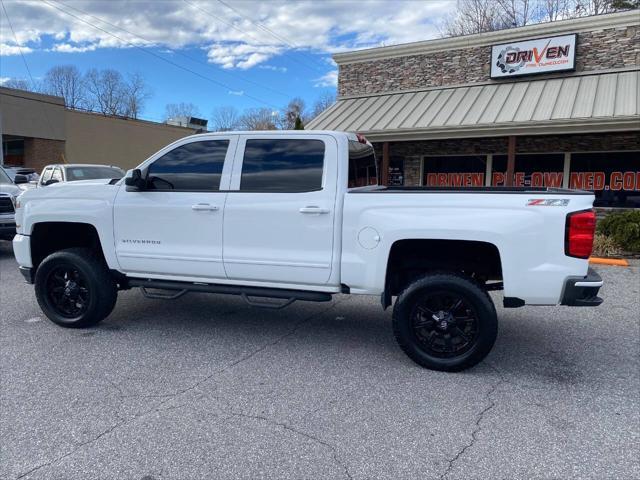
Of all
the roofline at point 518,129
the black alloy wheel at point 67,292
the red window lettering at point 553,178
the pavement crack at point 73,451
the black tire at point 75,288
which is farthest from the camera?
the red window lettering at point 553,178

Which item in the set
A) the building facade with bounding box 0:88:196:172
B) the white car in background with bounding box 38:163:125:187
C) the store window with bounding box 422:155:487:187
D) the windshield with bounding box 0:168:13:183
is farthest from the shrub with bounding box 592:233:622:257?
the building facade with bounding box 0:88:196:172

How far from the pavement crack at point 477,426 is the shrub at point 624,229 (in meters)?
7.00

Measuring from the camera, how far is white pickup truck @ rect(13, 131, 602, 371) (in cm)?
384

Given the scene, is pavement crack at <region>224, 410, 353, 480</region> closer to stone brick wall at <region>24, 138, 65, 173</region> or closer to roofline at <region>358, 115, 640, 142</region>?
roofline at <region>358, 115, 640, 142</region>

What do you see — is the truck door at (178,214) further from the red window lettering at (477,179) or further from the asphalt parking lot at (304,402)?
the red window lettering at (477,179)

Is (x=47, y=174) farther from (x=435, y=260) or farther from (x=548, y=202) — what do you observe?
(x=548, y=202)

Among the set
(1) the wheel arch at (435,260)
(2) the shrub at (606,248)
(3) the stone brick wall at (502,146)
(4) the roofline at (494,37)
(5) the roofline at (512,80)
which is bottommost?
(2) the shrub at (606,248)

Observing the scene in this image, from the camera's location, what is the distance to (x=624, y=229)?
31.4 feet

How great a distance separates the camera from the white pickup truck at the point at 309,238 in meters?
3.84

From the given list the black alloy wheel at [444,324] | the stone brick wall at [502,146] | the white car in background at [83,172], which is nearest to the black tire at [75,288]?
the black alloy wheel at [444,324]

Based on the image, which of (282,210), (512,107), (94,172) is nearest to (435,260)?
(282,210)

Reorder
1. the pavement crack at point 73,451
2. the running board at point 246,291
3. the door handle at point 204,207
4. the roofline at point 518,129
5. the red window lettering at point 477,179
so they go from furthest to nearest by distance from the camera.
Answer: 1. the red window lettering at point 477,179
2. the roofline at point 518,129
3. the door handle at point 204,207
4. the running board at point 246,291
5. the pavement crack at point 73,451

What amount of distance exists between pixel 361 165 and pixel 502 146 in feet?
37.1

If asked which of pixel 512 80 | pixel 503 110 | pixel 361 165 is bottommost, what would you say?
pixel 361 165
